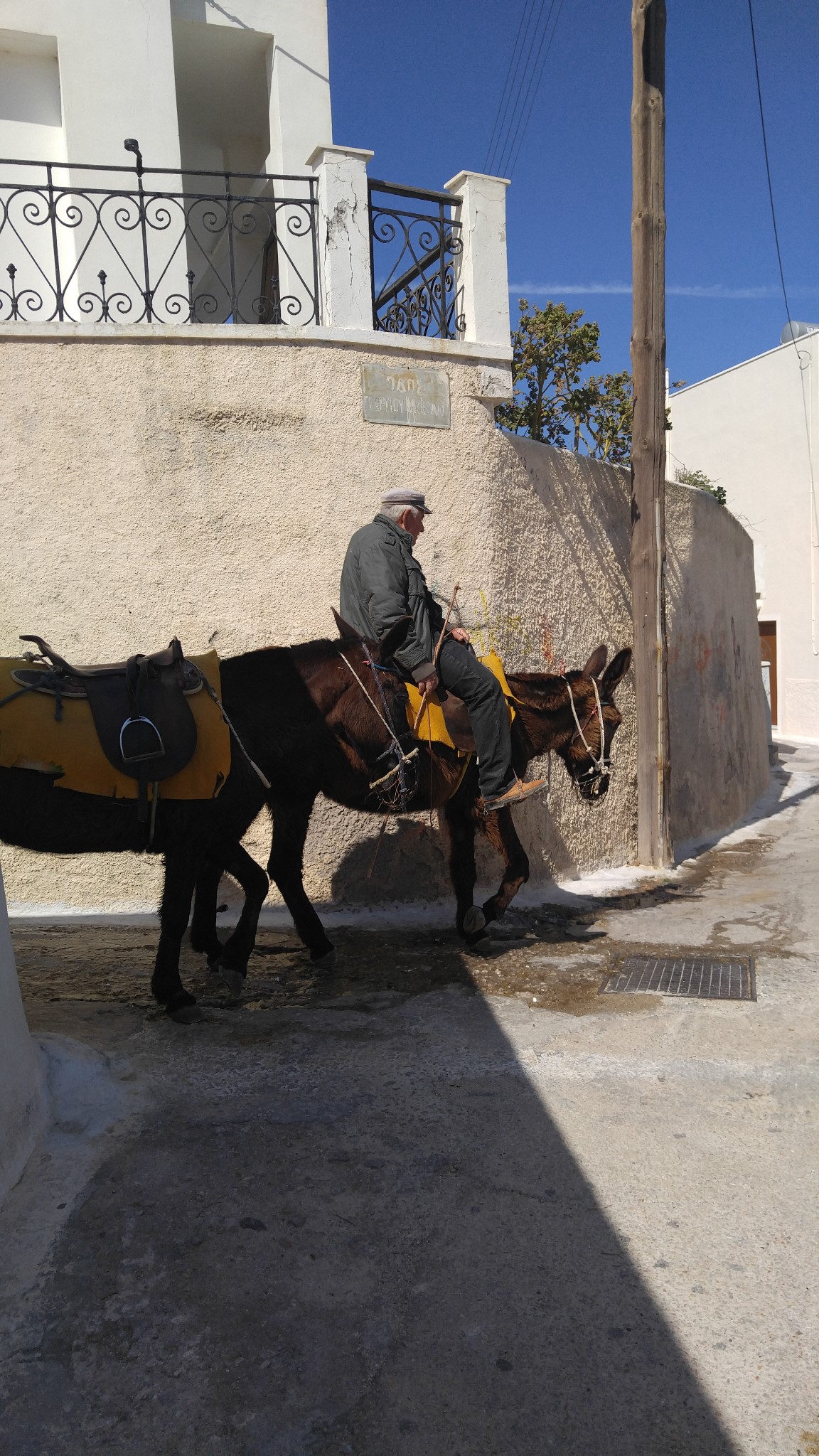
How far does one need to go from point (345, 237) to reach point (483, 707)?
359cm

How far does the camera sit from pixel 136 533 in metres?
6.31

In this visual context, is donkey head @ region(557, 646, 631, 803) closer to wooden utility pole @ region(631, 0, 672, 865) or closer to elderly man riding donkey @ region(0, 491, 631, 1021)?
elderly man riding donkey @ region(0, 491, 631, 1021)

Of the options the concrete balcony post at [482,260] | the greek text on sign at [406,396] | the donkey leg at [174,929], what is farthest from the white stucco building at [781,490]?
the donkey leg at [174,929]

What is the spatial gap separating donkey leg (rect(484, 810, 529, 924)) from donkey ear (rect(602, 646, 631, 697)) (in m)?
1.04

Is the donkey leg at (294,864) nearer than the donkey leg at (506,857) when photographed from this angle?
Result: Yes

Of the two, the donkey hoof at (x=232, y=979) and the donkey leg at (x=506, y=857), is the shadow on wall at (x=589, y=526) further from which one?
the donkey hoof at (x=232, y=979)

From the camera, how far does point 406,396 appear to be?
22.3 ft

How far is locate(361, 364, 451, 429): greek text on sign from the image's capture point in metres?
6.70

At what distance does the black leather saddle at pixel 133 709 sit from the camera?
401 centimetres

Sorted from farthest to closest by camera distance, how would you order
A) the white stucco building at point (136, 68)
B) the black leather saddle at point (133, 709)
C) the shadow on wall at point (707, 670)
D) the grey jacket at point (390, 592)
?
the white stucco building at point (136, 68) < the shadow on wall at point (707, 670) < the grey jacket at point (390, 592) < the black leather saddle at point (133, 709)

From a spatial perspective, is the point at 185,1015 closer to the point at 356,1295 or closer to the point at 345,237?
the point at 356,1295

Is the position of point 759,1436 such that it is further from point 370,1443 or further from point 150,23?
point 150,23

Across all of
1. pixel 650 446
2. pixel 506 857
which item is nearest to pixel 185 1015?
pixel 506 857

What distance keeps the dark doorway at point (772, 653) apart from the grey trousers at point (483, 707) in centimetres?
2142
